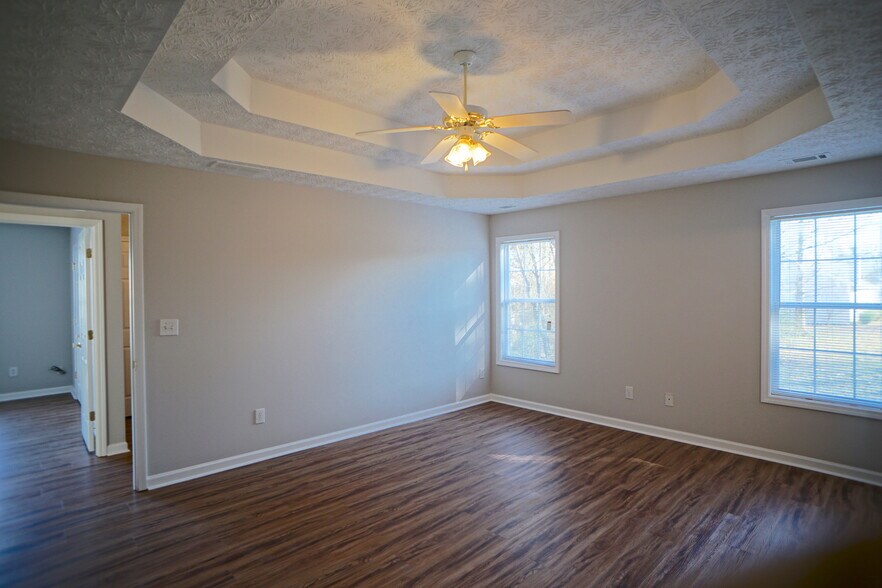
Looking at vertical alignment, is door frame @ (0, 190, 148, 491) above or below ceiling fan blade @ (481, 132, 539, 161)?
below

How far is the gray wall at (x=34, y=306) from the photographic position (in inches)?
238

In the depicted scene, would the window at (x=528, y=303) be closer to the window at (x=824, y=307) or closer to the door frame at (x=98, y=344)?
the window at (x=824, y=307)

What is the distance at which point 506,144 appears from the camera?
3.11 meters

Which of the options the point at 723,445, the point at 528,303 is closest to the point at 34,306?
A: the point at 528,303

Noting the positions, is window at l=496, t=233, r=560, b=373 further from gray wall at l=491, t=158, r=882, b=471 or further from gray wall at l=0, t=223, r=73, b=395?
gray wall at l=0, t=223, r=73, b=395

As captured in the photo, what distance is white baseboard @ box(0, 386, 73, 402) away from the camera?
6.04 metres

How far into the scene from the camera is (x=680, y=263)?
4.42 metres

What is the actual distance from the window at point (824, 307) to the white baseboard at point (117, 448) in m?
5.66

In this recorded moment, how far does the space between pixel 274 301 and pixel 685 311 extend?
3.78m

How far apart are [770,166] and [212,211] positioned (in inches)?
175

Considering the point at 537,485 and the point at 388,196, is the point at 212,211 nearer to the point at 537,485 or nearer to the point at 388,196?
the point at 388,196

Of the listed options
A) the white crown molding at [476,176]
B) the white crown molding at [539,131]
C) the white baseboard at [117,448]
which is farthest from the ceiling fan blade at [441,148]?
the white baseboard at [117,448]

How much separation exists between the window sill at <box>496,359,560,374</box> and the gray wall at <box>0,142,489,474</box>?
2.17ft

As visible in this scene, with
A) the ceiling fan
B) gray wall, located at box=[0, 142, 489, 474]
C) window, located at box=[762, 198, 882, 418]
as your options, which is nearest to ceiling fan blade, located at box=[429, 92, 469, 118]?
the ceiling fan
